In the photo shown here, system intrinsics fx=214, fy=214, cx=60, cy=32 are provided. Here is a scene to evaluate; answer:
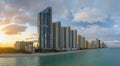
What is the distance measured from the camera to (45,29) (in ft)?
289

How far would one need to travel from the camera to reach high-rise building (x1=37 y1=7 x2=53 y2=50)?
281 feet

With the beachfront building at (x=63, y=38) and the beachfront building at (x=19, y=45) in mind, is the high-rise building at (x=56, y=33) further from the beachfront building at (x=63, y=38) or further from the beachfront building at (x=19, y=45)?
the beachfront building at (x=19, y=45)

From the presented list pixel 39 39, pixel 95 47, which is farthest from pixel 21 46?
pixel 95 47

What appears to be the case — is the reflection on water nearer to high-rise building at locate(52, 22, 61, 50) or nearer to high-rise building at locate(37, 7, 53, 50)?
high-rise building at locate(37, 7, 53, 50)

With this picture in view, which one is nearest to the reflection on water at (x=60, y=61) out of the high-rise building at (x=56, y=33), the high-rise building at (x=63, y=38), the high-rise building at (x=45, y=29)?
the high-rise building at (x=45, y=29)

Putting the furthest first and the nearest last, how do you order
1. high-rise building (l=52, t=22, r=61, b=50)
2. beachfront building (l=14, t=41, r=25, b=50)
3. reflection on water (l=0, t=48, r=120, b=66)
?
high-rise building (l=52, t=22, r=61, b=50) < beachfront building (l=14, t=41, r=25, b=50) < reflection on water (l=0, t=48, r=120, b=66)

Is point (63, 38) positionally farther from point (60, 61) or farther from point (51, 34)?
point (60, 61)

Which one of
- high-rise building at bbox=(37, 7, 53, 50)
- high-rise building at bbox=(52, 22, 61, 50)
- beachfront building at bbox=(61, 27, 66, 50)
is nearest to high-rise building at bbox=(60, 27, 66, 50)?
beachfront building at bbox=(61, 27, 66, 50)

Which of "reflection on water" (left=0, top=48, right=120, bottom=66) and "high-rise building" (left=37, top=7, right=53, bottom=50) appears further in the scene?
"high-rise building" (left=37, top=7, right=53, bottom=50)

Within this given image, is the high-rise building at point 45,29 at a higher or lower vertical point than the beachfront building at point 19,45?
higher

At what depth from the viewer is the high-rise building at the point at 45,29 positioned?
281ft

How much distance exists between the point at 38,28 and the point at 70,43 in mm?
29428

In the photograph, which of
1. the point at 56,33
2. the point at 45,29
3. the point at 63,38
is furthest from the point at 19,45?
the point at 63,38

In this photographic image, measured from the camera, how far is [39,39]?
85.8 meters
